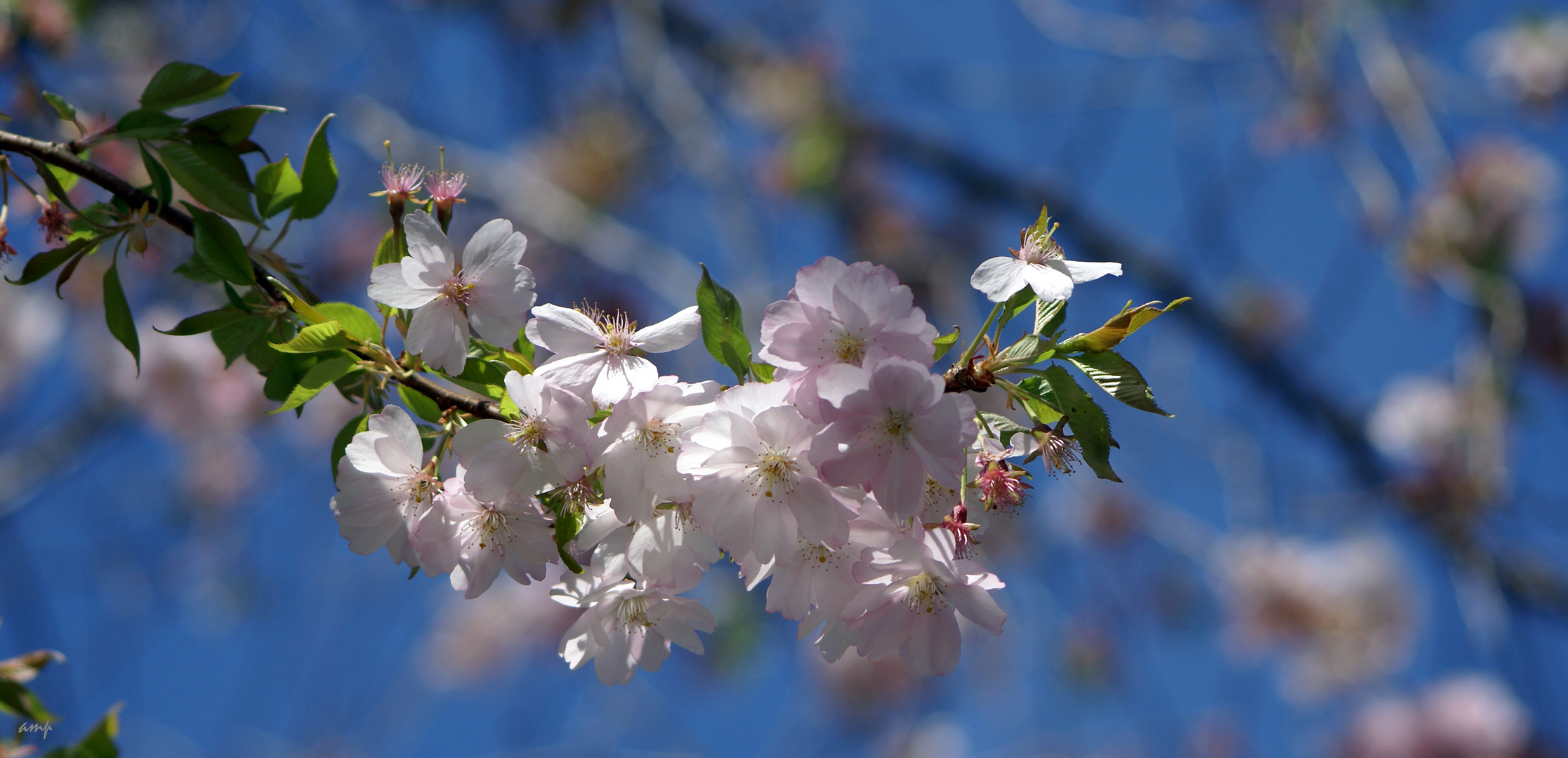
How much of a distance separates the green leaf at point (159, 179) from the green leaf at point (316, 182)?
0.10m

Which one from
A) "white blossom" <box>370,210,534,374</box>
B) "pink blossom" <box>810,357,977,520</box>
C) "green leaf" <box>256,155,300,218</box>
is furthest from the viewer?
"green leaf" <box>256,155,300,218</box>

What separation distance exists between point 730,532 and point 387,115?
383 centimetres

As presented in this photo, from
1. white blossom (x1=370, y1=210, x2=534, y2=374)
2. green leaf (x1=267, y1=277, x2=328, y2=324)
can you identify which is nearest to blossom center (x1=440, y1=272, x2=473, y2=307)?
white blossom (x1=370, y1=210, x2=534, y2=374)

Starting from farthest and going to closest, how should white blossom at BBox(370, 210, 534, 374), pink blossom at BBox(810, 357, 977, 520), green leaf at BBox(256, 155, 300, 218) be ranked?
green leaf at BBox(256, 155, 300, 218)
white blossom at BBox(370, 210, 534, 374)
pink blossom at BBox(810, 357, 977, 520)

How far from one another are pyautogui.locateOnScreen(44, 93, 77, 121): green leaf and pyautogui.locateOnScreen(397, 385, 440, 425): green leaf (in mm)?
381

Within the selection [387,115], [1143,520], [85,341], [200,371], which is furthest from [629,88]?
[1143,520]

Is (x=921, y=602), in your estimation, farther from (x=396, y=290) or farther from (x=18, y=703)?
(x=18, y=703)

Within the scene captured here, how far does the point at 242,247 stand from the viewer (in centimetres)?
76

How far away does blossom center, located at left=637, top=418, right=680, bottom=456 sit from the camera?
2.26 ft

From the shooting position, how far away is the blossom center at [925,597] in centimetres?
79

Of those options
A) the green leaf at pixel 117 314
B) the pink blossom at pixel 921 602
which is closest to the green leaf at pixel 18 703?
the green leaf at pixel 117 314

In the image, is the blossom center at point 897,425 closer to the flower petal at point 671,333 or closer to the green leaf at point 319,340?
the flower petal at point 671,333

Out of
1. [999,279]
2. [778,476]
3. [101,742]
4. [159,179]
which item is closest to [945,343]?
[999,279]

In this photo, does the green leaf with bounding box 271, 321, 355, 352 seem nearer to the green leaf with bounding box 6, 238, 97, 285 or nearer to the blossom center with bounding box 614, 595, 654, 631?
the green leaf with bounding box 6, 238, 97, 285
